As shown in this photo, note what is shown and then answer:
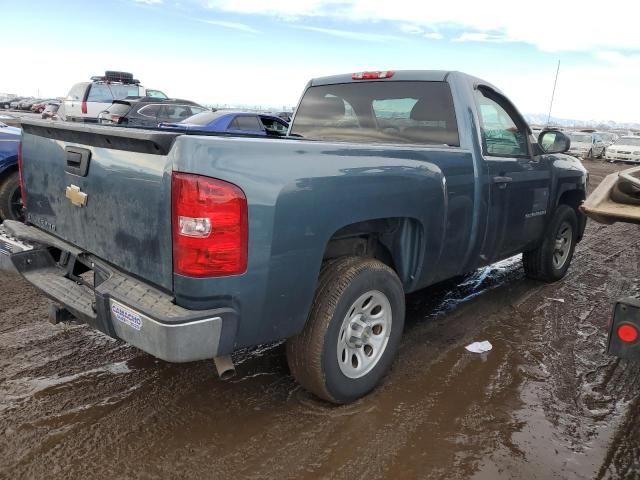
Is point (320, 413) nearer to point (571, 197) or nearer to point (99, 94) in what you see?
point (571, 197)

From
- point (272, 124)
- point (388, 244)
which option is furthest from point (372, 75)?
point (272, 124)

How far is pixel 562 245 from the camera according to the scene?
557 cm

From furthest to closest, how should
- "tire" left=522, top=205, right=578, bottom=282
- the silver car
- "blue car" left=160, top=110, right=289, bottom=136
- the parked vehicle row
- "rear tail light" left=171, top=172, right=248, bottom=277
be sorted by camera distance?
the silver car → the parked vehicle row → "blue car" left=160, top=110, right=289, bottom=136 → "tire" left=522, top=205, right=578, bottom=282 → "rear tail light" left=171, top=172, right=248, bottom=277

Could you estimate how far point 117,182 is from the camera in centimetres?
254

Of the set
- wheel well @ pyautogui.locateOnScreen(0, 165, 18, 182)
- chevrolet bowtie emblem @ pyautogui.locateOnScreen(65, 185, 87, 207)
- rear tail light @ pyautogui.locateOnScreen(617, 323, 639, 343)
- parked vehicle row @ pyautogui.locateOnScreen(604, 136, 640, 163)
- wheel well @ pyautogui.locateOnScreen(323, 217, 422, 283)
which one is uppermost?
chevrolet bowtie emblem @ pyautogui.locateOnScreen(65, 185, 87, 207)

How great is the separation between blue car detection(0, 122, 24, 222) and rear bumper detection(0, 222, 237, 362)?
3.38m

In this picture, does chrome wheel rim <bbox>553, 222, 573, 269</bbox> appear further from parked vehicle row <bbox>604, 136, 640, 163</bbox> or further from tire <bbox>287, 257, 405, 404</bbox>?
parked vehicle row <bbox>604, 136, 640, 163</bbox>

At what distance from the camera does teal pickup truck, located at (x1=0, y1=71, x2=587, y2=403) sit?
226cm

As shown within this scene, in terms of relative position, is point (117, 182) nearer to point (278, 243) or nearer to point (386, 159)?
point (278, 243)

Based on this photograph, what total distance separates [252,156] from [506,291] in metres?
3.80

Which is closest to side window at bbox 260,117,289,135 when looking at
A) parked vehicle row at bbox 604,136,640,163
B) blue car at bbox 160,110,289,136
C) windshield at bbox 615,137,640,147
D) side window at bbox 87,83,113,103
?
blue car at bbox 160,110,289,136

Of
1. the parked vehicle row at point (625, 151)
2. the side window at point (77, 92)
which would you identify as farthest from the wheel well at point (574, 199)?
the parked vehicle row at point (625, 151)

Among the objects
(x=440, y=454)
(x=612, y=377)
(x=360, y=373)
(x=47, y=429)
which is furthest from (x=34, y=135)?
(x=612, y=377)

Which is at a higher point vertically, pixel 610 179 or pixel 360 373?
pixel 610 179
